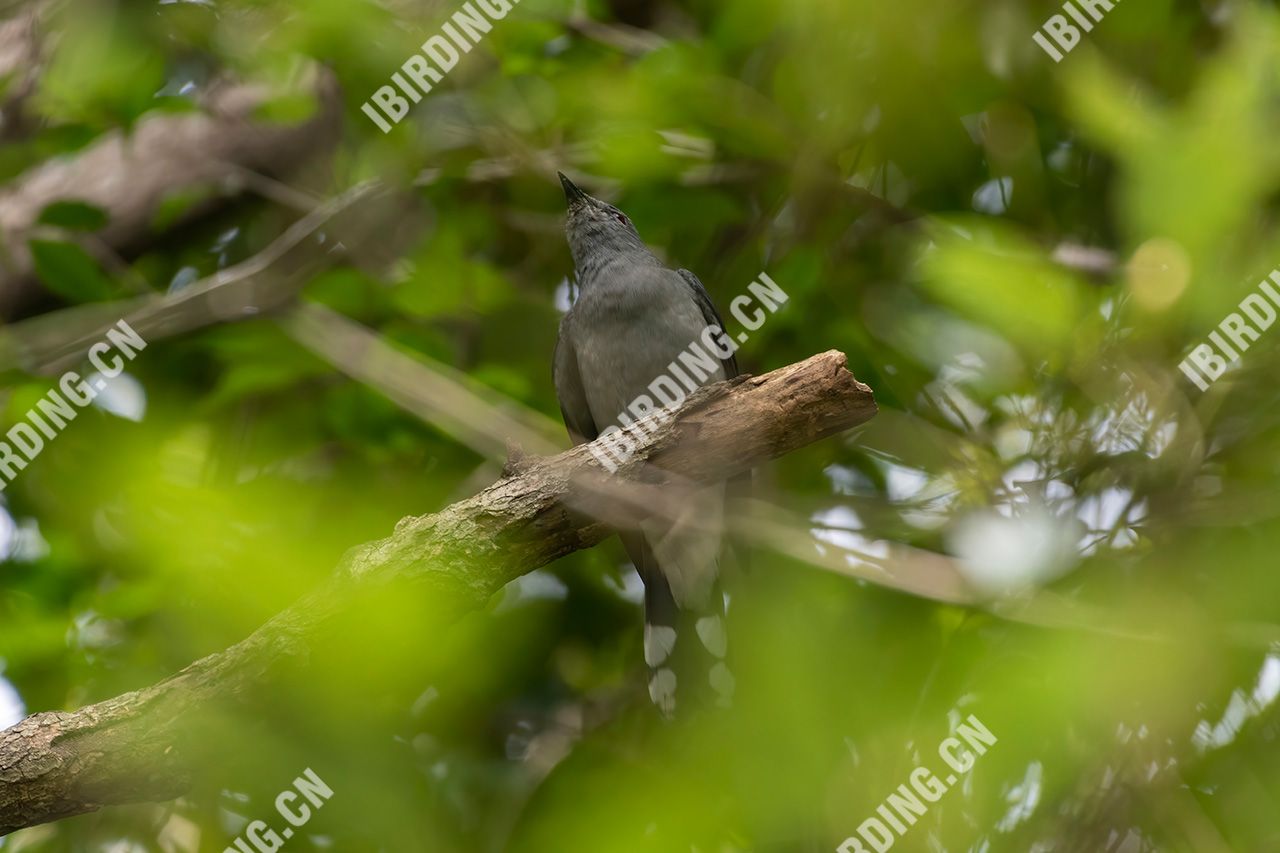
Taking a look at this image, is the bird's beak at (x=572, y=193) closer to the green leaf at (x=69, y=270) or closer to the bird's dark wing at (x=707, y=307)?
the bird's dark wing at (x=707, y=307)

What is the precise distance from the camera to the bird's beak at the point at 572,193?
18.6 feet

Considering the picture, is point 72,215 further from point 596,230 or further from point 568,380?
point 596,230

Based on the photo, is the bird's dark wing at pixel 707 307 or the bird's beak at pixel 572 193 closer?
the bird's dark wing at pixel 707 307

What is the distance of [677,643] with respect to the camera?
5020 millimetres

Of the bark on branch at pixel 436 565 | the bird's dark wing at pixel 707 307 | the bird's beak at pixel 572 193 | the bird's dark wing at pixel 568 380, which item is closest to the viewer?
the bark on branch at pixel 436 565

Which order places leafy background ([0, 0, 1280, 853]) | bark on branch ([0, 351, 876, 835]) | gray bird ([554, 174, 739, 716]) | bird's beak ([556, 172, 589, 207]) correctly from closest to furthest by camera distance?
1. leafy background ([0, 0, 1280, 853])
2. bark on branch ([0, 351, 876, 835])
3. gray bird ([554, 174, 739, 716])
4. bird's beak ([556, 172, 589, 207])

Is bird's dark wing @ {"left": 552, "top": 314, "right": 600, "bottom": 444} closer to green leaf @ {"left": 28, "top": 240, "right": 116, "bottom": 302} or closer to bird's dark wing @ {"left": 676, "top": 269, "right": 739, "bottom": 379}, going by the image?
bird's dark wing @ {"left": 676, "top": 269, "right": 739, "bottom": 379}

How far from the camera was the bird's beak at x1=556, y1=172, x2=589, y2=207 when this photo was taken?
566 cm

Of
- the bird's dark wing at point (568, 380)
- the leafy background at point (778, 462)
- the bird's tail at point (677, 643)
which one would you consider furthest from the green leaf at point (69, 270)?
the bird's tail at point (677, 643)

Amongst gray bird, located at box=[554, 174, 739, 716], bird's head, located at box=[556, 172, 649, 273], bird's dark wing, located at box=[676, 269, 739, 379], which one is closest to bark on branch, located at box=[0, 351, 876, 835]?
gray bird, located at box=[554, 174, 739, 716]

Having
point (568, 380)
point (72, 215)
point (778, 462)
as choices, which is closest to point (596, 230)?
point (568, 380)

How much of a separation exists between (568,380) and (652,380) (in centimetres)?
42

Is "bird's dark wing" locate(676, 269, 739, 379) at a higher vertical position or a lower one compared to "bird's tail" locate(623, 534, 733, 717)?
higher

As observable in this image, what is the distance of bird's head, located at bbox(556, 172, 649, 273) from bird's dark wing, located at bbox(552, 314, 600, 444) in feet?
1.51
